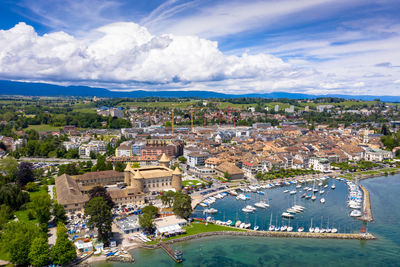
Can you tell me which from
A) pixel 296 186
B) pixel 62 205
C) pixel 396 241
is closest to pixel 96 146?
pixel 62 205

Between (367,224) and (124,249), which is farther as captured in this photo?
(367,224)

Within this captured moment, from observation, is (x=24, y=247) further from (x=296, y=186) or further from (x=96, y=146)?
(x=96, y=146)

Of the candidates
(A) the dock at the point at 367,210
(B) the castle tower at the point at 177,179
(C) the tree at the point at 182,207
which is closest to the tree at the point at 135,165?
(B) the castle tower at the point at 177,179

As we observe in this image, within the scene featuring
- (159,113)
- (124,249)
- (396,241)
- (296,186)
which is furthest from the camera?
(159,113)

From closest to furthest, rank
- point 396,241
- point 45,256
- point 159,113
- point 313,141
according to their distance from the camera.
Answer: point 45,256 → point 396,241 → point 313,141 → point 159,113

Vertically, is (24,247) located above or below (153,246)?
above

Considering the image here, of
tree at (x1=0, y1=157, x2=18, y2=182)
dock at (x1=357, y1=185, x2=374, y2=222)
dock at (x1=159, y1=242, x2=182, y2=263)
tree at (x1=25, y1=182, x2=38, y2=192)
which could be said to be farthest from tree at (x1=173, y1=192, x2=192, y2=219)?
tree at (x1=0, y1=157, x2=18, y2=182)

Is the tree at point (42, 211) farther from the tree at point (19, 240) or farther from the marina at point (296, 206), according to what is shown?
the marina at point (296, 206)

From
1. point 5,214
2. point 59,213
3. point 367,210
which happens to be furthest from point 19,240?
point 367,210
